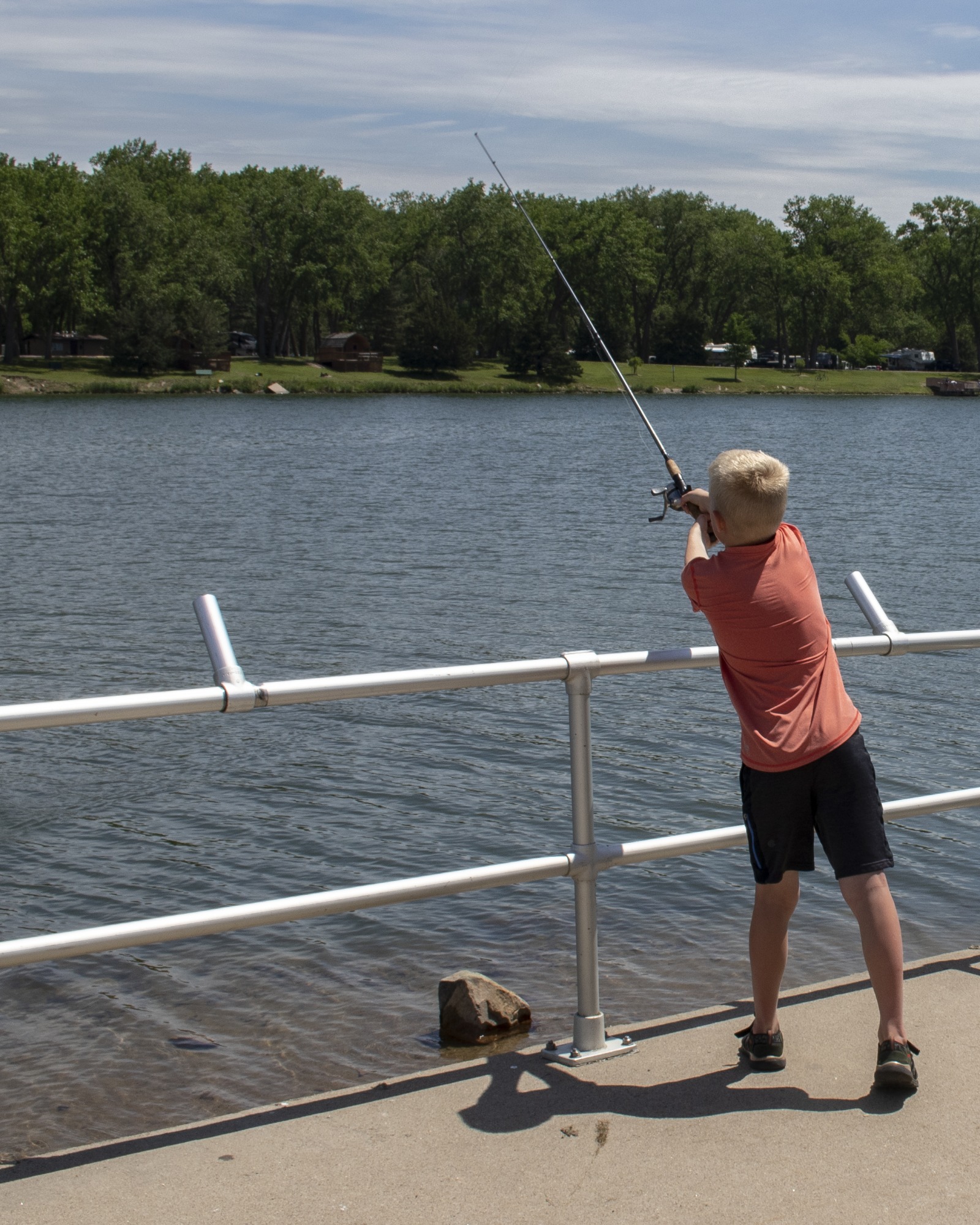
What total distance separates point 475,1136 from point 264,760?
8.26 metres

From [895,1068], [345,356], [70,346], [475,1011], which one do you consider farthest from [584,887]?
[70,346]

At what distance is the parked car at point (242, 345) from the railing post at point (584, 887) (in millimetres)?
119473

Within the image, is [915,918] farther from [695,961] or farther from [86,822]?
[86,822]

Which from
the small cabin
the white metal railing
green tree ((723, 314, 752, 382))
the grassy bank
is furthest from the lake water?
green tree ((723, 314, 752, 382))

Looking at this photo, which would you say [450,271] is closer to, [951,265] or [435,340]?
[435,340]

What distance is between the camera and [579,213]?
126 metres

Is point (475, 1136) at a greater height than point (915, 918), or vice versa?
point (475, 1136)

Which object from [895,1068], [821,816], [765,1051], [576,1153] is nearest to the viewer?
[576,1153]

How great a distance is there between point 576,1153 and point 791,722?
111 cm

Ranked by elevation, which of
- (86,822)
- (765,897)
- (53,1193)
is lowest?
(86,822)

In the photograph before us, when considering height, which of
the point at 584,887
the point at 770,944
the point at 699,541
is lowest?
the point at 770,944

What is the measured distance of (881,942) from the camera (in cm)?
335

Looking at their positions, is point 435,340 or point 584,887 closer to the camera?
point 584,887

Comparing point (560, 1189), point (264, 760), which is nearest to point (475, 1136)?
point (560, 1189)
